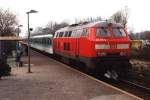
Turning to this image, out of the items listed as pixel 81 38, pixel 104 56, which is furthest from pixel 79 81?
pixel 81 38

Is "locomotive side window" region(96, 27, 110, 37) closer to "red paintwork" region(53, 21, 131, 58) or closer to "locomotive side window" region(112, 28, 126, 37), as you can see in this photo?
"red paintwork" region(53, 21, 131, 58)

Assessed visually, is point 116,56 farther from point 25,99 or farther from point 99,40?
point 25,99

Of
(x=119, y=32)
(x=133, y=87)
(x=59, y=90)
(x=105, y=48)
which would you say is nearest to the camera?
(x=59, y=90)

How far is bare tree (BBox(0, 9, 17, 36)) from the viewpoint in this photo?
2749 inches

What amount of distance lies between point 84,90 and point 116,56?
4.99 metres

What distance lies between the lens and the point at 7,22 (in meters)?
72.8

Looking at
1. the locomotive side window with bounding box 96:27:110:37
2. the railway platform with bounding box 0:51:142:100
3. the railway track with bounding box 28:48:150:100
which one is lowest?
the railway track with bounding box 28:48:150:100

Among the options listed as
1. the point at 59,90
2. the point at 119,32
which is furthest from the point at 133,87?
the point at 59,90

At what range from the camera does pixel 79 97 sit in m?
14.0

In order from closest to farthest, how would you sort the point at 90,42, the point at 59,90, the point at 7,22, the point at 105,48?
the point at 59,90
the point at 105,48
the point at 90,42
the point at 7,22

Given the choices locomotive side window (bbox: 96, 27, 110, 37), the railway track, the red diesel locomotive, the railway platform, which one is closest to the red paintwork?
the red diesel locomotive

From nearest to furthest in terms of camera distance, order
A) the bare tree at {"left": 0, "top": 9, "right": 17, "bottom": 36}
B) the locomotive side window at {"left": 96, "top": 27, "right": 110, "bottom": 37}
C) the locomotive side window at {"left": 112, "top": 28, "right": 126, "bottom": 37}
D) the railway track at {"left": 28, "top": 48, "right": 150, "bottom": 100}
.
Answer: the railway track at {"left": 28, "top": 48, "right": 150, "bottom": 100} < the locomotive side window at {"left": 96, "top": 27, "right": 110, "bottom": 37} < the locomotive side window at {"left": 112, "top": 28, "right": 126, "bottom": 37} < the bare tree at {"left": 0, "top": 9, "right": 17, "bottom": 36}

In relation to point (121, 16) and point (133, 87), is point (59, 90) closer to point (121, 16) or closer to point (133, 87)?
point (133, 87)


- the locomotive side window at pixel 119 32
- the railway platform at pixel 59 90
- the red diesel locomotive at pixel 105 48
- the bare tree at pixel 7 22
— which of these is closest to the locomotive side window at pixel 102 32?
the red diesel locomotive at pixel 105 48
